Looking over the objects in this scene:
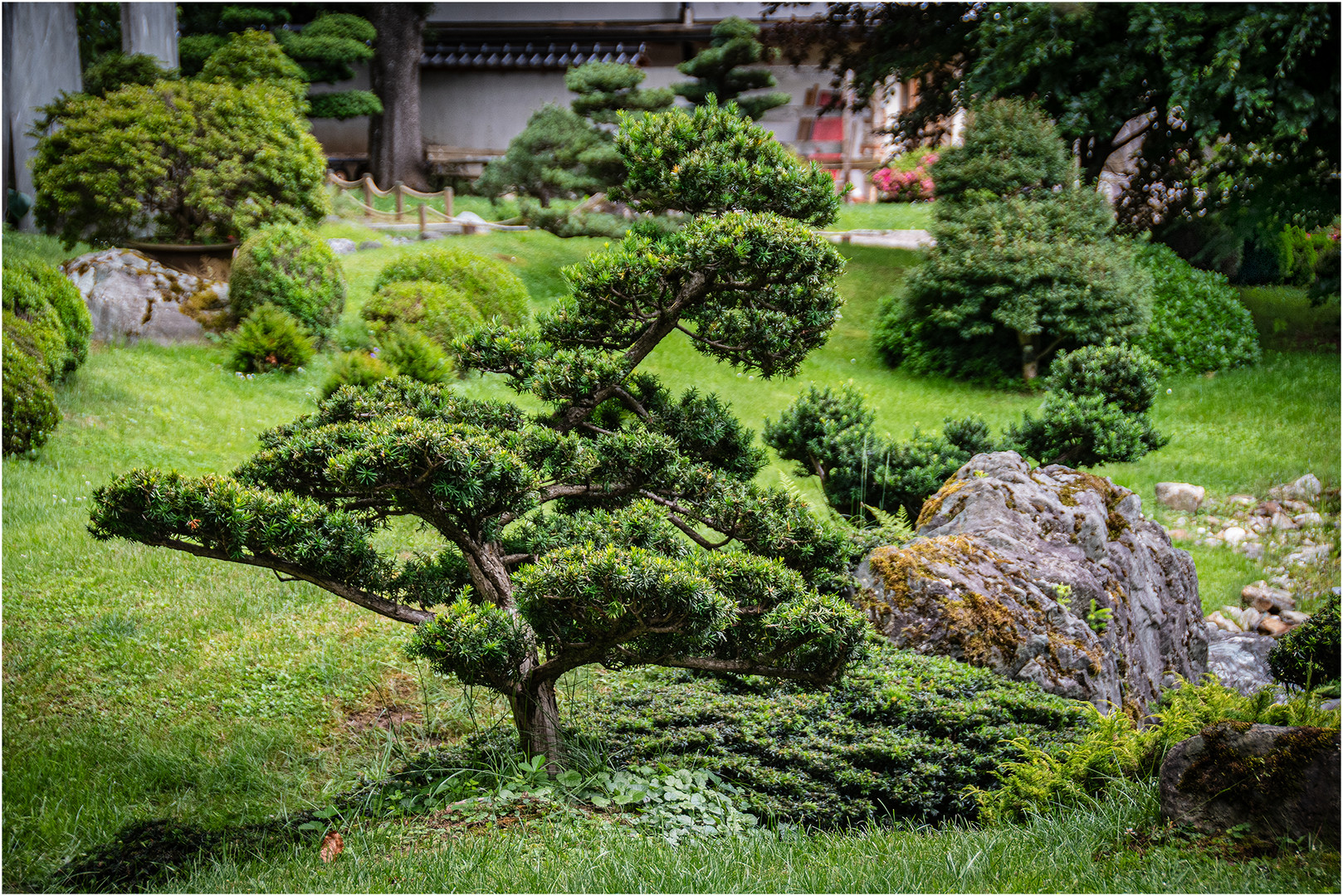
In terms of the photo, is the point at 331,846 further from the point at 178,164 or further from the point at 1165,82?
the point at 1165,82

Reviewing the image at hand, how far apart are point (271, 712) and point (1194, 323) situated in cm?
1199

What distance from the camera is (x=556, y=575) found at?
10.1 ft

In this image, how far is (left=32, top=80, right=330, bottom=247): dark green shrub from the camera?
10961 millimetres

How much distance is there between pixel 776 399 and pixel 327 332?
524 cm

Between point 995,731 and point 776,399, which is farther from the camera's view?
point 776,399

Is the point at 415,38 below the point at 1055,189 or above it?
above

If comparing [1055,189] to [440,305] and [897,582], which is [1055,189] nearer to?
[440,305]

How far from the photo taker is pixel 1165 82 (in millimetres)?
11648

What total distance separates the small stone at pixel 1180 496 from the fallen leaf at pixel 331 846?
24.5 feet

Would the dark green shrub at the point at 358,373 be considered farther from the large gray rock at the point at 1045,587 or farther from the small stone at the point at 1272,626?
the small stone at the point at 1272,626

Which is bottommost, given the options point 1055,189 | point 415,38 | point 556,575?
point 556,575

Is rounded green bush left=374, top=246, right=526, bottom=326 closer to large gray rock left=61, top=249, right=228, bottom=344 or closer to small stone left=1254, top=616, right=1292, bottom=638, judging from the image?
large gray rock left=61, top=249, right=228, bottom=344

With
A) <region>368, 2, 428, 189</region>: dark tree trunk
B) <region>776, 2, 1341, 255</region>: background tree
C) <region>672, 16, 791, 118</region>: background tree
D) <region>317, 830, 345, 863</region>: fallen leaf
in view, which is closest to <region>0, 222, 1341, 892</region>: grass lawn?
<region>317, 830, 345, 863</region>: fallen leaf

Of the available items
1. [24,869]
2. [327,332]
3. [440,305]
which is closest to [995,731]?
[24,869]
